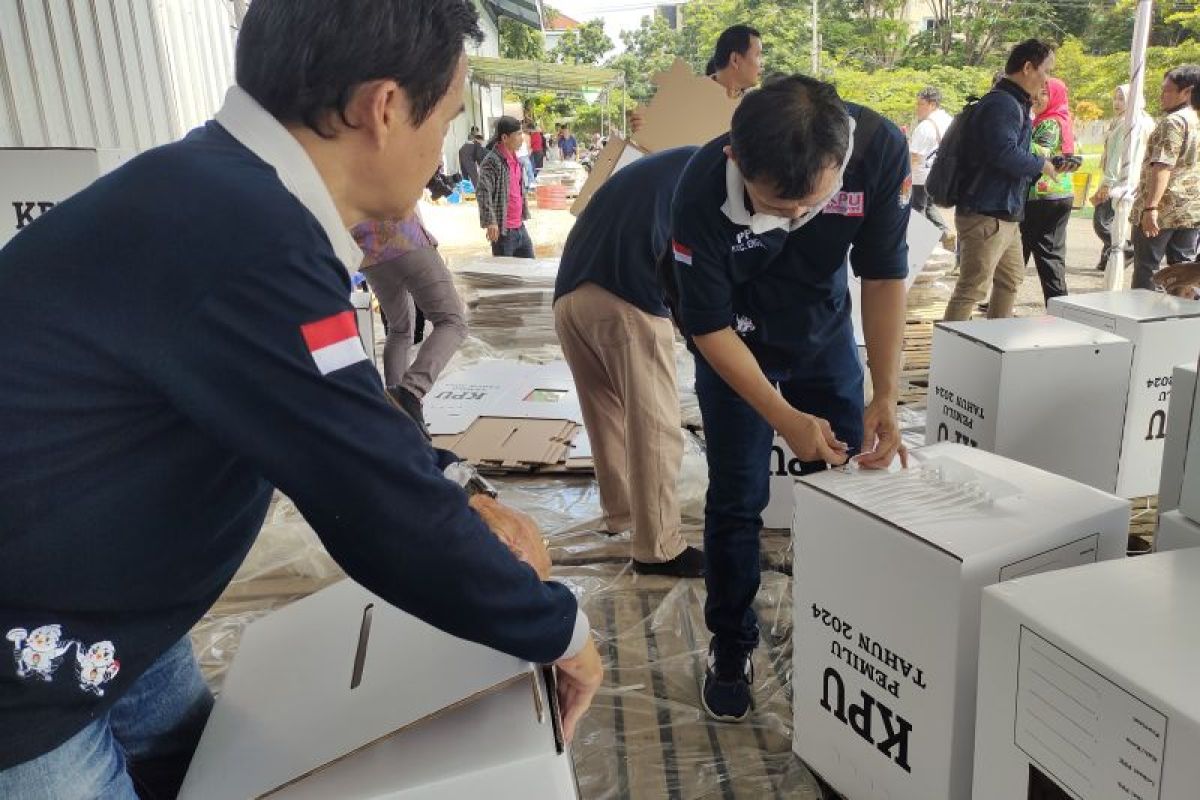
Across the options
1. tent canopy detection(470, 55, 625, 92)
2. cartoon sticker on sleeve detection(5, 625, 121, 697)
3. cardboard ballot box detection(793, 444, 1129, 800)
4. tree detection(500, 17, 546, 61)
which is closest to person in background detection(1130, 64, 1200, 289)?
cardboard ballot box detection(793, 444, 1129, 800)

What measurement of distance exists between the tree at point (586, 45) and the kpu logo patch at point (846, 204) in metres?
39.1

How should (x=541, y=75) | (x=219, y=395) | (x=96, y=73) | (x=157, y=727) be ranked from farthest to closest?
(x=541, y=75) → (x=96, y=73) → (x=157, y=727) → (x=219, y=395)

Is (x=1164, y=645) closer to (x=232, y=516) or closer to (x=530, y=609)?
(x=530, y=609)

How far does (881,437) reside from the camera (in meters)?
1.49

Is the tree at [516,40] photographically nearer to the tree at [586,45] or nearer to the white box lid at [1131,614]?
the tree at [586,45]

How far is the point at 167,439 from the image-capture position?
0.60 m

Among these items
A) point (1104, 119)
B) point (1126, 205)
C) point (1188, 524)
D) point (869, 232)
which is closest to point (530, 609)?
point (1188, 524)

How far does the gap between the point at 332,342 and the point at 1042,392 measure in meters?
1.95

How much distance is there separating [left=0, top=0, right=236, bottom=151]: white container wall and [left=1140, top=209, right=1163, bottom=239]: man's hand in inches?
151

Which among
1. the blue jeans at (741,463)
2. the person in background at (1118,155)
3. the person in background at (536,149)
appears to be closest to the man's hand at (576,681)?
the blue jeans at (741,463)

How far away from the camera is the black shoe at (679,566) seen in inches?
85.5

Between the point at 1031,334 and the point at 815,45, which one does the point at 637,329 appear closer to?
the point at 1031,334

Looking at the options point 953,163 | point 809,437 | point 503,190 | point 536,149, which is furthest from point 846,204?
point 536,149

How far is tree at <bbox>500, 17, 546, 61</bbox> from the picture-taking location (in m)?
27.4
